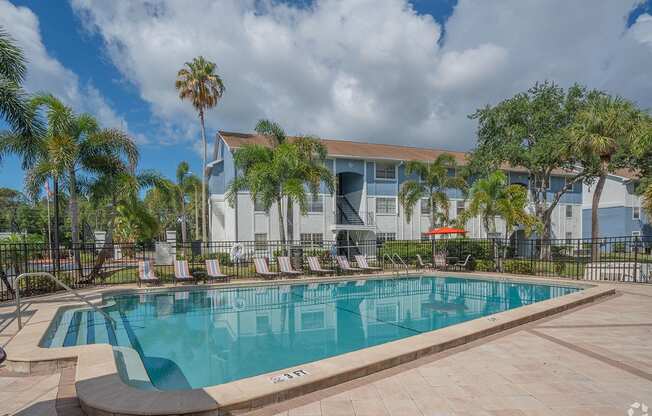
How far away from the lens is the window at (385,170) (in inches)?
1084

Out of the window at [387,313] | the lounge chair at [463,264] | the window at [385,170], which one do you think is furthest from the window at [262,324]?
the window at [385,170]

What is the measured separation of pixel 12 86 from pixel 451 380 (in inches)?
463

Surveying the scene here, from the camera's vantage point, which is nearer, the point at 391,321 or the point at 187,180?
the point at 391,321

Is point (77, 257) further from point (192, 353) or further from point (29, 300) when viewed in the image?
point (192, 353)

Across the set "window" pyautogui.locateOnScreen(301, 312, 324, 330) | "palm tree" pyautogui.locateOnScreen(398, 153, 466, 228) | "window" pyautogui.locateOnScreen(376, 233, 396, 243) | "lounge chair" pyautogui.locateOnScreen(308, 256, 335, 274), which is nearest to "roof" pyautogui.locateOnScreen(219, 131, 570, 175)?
"palm tree" pyautogui.locateOnScreen(398, 153, 466, 228)

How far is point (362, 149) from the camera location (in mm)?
28422

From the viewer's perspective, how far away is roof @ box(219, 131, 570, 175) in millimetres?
25456

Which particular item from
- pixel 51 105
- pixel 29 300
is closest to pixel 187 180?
pixel 51 105

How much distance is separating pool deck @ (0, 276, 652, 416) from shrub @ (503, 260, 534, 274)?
10.7 metres

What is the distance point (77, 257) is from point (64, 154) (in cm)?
369

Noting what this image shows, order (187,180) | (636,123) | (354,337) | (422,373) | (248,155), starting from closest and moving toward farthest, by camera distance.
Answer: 1. (422,373)
2. (354,337)
3. (248,155)
4. (636,123)
5. (187,180)

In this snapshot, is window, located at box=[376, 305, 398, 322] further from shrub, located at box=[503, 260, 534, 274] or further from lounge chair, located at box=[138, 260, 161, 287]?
shrub, located at box=[503, 260, 534, 274]

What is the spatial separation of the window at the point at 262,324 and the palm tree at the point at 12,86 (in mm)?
8041

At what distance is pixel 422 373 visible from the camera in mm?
4719
